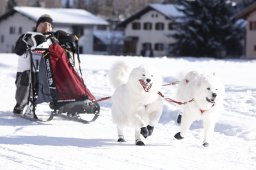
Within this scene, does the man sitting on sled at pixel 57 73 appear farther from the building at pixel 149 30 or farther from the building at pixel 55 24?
the building at pixel 55 24

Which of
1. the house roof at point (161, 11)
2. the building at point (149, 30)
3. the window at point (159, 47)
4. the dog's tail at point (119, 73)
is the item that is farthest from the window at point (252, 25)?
the dog's tail at point (119, 73)

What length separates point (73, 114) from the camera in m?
9.55

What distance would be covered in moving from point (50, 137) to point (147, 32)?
54922mm

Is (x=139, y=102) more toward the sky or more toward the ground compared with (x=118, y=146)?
more toward the sky

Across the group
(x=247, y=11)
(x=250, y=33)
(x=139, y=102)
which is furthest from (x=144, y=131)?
(x=250, y=33)

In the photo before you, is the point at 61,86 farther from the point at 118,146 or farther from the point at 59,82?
the point at 118,146

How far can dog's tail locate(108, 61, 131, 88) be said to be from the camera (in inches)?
313

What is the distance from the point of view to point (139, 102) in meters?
7.25

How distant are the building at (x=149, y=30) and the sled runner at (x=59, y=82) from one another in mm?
50000

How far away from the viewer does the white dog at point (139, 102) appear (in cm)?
714

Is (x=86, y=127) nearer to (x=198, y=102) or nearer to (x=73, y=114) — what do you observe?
(x=73, y=114)

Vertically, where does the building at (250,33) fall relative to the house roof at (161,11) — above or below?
below

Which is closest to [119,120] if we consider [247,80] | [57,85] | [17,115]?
[57,85]

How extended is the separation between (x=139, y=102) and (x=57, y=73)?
1993 millimetres
